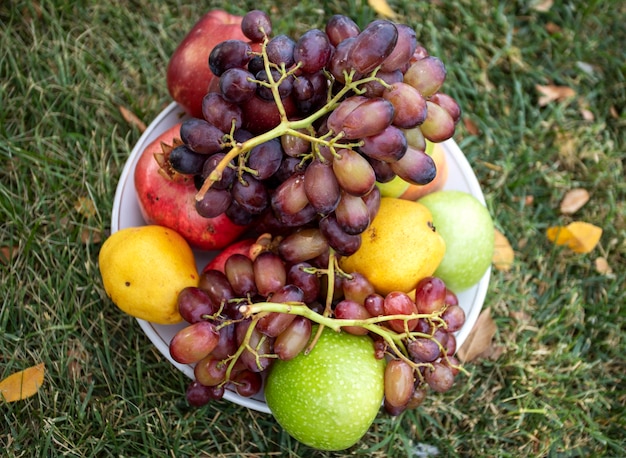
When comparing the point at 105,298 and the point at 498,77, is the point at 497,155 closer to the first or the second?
the point at 498,77

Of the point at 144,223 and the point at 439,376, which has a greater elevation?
the point at 144,223

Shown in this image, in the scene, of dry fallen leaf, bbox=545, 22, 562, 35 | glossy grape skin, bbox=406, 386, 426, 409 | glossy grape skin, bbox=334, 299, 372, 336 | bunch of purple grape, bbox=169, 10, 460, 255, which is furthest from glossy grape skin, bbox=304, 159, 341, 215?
dry fallen leaf, bbox=545, 22, 562, 35

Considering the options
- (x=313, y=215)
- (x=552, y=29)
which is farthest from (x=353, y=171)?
(x=552, y=29)

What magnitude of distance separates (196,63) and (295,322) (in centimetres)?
61

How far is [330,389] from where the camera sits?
3.62 feet

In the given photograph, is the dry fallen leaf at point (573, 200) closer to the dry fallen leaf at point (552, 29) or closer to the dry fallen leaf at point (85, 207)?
the dry fallen leaf at point (552, 29)

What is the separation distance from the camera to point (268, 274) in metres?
1.14

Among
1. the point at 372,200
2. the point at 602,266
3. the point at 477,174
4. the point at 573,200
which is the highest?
the point at 372,200

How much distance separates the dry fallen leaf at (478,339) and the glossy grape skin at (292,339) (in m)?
0.65

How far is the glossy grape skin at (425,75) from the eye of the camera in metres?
1.08

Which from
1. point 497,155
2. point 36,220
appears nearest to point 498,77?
point 497,155

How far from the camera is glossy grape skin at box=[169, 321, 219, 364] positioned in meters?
1.09

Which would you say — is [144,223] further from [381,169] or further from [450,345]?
[450,345]

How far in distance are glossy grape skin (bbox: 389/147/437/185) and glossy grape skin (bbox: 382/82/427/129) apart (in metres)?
0.06
